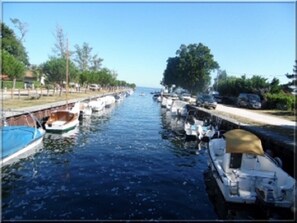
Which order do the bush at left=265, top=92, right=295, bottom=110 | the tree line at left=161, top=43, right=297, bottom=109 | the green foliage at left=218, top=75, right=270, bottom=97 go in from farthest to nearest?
the tree line at left=161, top=43, right=297, bottom=109 < the green foliage at left=218, top=75, right=270, bottom=97 < the bush at left=265, top=92, right=295, bottom=110

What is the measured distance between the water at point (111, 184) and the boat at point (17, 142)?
1.99 feet

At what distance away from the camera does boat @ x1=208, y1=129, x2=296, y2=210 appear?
40.0 ft

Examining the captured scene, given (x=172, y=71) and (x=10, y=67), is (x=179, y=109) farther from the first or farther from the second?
(x=172, y=71)

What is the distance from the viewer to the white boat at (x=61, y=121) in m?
27.9

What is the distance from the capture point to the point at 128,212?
1204 centimetres

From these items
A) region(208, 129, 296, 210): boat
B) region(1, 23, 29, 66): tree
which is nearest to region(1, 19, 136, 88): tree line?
region(1, 23, 29, 66): tree

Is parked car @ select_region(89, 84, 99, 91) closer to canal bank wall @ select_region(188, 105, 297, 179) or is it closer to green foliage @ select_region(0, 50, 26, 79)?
green foliage @ select_region(0, 50, 26, 79)

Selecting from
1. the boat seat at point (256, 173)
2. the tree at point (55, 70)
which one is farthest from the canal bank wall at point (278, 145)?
the tree at point (55, 70)

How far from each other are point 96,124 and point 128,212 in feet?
81.4

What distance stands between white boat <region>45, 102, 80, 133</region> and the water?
2629 millimetres

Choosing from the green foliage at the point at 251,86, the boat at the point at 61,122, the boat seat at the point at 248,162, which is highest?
the green foliage at the point at 251,86

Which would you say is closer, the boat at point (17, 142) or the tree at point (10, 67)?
the boat at point (17, 142)

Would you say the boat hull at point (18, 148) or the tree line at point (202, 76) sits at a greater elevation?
the tree line at point (202, 76)

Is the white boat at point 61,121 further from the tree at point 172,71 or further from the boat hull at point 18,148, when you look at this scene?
the tree at point 172,71
